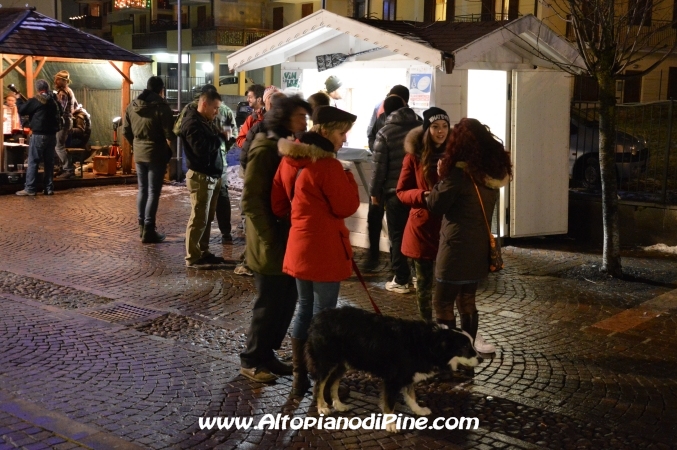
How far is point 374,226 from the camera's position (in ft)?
30.3

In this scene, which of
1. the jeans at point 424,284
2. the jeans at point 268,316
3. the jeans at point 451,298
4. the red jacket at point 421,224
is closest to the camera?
the jeans at point 268,316

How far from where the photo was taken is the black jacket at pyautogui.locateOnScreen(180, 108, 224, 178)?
926 centimetres

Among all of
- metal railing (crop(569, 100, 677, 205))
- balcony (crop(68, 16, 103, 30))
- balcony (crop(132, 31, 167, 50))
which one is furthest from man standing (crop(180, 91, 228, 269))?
balcony (crop(68, 16, 103, 30))

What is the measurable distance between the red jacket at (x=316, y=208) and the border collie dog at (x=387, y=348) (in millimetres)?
340

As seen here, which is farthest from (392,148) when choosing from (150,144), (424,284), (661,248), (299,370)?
(661,248)

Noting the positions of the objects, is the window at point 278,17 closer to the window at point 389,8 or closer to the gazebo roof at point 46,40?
the window at point 389,8

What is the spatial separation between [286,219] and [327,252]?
50cm

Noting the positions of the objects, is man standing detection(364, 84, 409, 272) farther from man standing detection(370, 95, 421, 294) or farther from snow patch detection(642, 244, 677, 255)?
snow patch detection(642, 244, 677, 255)

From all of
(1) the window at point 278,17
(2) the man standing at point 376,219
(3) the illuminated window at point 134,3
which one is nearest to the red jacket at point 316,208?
(2) the man standing at point 376,219

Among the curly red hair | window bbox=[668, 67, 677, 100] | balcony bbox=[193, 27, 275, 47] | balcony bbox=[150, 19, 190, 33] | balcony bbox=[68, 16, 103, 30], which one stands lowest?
the curly red hair

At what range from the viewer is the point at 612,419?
5238 mm

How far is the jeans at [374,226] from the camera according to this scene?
30.1ft

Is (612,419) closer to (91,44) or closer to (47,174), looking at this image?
(47,174)

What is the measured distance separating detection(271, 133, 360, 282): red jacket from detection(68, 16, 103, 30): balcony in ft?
209
